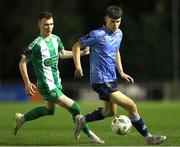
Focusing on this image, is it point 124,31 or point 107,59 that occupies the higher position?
point 107,59

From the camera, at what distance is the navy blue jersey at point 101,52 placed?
501 inches

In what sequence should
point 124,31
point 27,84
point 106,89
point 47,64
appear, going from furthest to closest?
point 124,31
point 47,64
point 27,84
point 106,89

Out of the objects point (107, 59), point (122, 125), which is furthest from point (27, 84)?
point (122, 125)

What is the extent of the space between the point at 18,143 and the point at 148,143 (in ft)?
7.53

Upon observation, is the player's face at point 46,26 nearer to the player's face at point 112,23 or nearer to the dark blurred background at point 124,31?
the player's face at point 112,23

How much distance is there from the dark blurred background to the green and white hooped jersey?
131 ft

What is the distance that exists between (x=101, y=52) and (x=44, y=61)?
1147 millimetres

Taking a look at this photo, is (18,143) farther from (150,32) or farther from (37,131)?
(150,32)

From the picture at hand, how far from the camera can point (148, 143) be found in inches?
495

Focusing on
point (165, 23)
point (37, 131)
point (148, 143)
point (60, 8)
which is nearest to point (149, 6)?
point (165, 23)

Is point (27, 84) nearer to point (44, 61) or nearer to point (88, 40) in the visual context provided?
point (44, 61)

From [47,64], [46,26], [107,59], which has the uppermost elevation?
[46,26]

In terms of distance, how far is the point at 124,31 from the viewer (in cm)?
5647

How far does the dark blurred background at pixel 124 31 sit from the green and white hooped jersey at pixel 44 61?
40.0 metres
